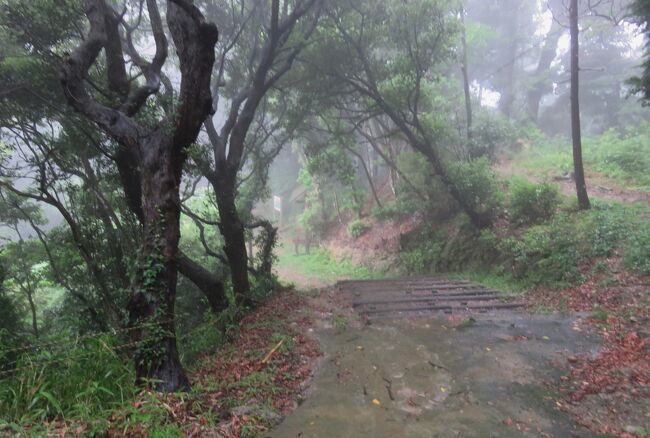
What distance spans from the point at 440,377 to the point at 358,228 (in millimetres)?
16893

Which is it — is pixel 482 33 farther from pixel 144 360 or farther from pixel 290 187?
pixel 144 360

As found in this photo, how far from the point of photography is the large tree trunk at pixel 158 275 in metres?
4.34

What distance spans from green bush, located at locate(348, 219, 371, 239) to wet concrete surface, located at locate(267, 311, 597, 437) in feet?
46.6

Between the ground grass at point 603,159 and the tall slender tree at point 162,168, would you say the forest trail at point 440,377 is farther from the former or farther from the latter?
the ground grass at point 603,159

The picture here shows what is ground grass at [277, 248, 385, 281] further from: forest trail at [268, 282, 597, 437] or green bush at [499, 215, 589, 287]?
forest trail at [268, 282, 597, 437]

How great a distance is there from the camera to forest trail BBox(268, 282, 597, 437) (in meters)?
4.20

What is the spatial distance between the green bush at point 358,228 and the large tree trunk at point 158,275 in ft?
57.8

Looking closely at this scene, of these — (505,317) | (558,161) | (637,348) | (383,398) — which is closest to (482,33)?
(558,161)

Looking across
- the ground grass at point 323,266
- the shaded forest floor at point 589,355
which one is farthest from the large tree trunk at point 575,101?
the ground grass at point 323,266

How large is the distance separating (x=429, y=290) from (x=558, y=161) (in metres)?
13.1

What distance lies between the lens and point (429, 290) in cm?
1056

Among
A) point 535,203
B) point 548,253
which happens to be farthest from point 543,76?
point 548,253

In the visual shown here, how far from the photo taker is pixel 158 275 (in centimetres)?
454

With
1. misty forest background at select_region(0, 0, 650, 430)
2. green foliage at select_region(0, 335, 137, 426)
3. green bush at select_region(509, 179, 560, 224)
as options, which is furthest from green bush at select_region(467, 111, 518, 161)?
green foliage at select_region(0, 335, 137, 426)
